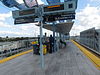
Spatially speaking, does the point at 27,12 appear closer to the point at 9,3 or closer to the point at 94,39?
the point at 94,39

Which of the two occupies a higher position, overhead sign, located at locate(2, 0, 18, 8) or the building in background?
overhead sign, located at locate(2, 0, 18, 8)

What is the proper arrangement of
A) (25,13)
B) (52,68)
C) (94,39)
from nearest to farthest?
(52,68)
(25,13)
(94,39)

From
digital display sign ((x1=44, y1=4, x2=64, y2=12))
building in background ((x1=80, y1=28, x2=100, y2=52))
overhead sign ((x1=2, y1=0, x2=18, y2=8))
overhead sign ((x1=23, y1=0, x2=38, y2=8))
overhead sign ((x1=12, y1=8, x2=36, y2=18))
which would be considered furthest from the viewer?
overhead sign ((x1=23, y1=0, x2=38, y2=8))

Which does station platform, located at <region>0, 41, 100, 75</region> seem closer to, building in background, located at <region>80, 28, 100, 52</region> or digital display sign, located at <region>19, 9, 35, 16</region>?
digital display sign, located at <region>19, 9, 35, 16</region>

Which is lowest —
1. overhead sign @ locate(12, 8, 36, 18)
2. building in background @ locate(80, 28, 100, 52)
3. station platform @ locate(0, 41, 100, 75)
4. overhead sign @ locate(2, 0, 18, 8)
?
station platform @ locate(0, 41, 100, 75)

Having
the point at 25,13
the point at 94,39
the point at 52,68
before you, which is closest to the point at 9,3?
the point at 25,13

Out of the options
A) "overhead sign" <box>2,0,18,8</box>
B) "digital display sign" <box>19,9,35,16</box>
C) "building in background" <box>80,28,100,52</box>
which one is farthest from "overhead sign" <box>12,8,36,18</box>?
"overhead sign" <box>2,0,18,8</box>

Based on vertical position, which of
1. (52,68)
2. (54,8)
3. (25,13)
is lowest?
(52,68)

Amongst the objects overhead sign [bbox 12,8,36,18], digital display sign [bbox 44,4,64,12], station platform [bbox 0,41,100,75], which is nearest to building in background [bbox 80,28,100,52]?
station platform [bbox 0,41,100,75]

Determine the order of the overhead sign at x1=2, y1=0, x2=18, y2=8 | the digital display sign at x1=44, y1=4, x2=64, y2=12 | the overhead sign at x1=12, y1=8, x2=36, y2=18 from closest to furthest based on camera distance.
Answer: the digital display sign at x1=44, y1=4, x2=64, y2=12 < the overhead sign at x1=12, y1=8, x2=36, y2=18 < the overhead sign at x1=2, y1=0, x2=18, y2=8

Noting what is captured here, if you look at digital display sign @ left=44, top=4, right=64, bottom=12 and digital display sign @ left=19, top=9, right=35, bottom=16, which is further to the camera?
digital display sign @ left=19, top=9, right=35, bottom=16

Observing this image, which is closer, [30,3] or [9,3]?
[9,3]

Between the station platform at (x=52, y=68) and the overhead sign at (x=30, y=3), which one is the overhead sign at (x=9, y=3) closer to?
the overhead sign at (x=30, y=3)

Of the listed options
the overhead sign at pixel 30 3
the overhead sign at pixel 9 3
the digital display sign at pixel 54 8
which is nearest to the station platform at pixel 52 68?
the digital display sign at pixel 54 8
